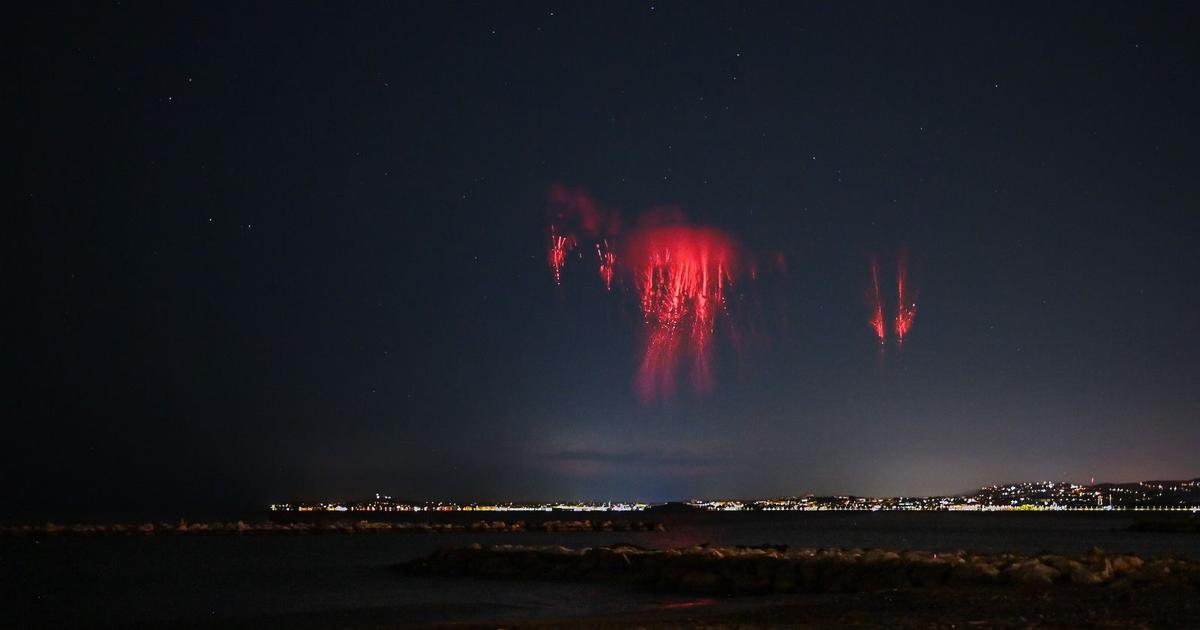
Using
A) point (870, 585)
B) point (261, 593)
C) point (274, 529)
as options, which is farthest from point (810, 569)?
point (274, 529)

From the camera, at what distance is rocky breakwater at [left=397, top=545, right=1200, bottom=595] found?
23781 millimetres

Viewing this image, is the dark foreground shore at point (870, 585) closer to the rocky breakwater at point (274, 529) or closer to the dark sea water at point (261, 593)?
the dark sea water at point (261, 593)

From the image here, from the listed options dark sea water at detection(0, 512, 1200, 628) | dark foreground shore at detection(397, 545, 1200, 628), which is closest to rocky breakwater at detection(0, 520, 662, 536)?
dark sea water at detection(0, 512, 1200, 628)

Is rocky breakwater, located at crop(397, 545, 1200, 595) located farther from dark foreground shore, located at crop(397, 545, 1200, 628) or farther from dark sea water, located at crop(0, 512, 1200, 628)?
dark sea water, located at crop(0, 512, 1200, 628)

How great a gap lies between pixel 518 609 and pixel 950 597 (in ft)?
29.0

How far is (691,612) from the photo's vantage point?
22.1 meters

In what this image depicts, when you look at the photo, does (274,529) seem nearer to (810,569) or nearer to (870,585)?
(810,569)

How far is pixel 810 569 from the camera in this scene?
2767cm

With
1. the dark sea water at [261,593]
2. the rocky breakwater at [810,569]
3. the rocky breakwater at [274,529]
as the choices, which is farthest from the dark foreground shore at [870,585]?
the rocky breakwater at [274,529]

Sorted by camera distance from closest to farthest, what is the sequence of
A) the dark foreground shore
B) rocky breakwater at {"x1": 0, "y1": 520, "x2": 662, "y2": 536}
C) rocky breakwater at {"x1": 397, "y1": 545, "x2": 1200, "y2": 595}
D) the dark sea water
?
the dark foreground shore, rocky breakwater at {"x1": 397, "y1": 545, "x2": 1200, "y2": 595}, the dark sea water, rocky breakwater at {"x1": 0, "y1": 520, "x2": 662, "y2": 536}

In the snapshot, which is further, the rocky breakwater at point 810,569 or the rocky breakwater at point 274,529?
the rocky breakwater at point 274,529

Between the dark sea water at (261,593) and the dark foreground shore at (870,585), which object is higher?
the dark foreground shore at (870,585)

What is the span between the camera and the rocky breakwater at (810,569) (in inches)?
936

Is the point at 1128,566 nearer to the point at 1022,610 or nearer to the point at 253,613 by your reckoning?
the point at 1022,610
